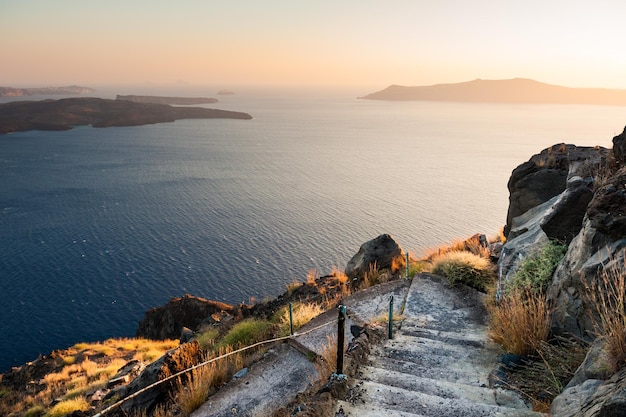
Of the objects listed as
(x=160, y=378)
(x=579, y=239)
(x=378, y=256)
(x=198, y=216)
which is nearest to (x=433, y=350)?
(x=579, y=239)

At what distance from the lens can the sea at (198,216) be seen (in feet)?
129

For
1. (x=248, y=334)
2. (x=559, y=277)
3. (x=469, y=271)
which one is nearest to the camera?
(x=559, y=277)

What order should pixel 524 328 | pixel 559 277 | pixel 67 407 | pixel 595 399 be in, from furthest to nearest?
pixel 67 407 < pixel 559 277 < pixel 524 328 < pixel 595 399

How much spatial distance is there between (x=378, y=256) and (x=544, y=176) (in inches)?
282

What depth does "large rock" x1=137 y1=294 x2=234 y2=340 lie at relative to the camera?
30.2m

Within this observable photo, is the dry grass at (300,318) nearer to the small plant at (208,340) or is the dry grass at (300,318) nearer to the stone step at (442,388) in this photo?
the small plant at (208,340)

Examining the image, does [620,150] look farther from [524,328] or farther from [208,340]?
[208,340]

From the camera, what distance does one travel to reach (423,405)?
16.9ft

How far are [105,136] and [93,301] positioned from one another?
105320 millimetres

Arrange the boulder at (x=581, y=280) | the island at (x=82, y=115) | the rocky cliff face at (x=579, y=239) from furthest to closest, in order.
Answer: the island at (x=82, y=115)
the boulder at (x=581, y=280)
the rocky cliff face at (x=579, y=239)

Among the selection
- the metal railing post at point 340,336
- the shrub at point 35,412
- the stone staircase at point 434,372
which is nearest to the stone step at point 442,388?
the stone staircase at point 434,372

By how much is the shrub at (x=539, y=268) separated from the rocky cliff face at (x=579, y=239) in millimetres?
384

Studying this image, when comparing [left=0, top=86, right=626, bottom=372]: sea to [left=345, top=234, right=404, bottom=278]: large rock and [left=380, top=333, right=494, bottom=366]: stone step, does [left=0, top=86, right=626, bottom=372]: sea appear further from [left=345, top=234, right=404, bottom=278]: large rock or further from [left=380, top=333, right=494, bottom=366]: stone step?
[left=380, top=333, right=494, bottom=366]: stone step

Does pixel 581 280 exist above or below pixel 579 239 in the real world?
below
